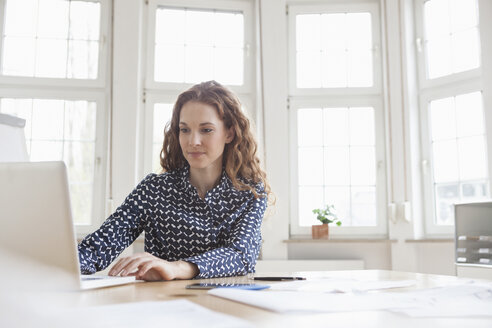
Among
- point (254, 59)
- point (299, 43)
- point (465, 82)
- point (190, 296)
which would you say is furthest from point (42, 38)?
point (190, 296)

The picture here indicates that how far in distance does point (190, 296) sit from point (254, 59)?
3201 mm

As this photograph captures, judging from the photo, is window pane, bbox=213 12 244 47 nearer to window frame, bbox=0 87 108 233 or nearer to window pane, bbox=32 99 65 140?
window frame, bbox=0 87 108 233

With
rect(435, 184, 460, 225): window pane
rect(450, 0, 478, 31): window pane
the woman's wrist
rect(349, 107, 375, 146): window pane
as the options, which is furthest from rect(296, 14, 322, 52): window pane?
the woman's wrist

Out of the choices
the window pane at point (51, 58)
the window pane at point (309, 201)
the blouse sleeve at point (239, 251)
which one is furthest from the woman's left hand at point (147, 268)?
the window pane at point (51, 58)

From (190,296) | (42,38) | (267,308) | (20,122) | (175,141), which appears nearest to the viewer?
(267,308)

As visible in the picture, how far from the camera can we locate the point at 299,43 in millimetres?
3930

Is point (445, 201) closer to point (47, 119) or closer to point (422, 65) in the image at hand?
point (422, 65)

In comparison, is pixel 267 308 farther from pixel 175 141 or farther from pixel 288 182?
pixel 288 182

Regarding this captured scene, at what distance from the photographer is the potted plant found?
11.5 ft

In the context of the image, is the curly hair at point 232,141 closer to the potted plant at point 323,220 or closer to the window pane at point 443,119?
the potted plant at point 323,220

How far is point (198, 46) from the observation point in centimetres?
390

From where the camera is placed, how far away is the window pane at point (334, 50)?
153 inches

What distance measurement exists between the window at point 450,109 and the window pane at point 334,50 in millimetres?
424

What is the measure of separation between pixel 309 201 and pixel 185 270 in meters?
2.59
